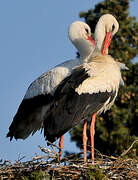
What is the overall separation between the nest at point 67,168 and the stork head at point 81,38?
3042mm

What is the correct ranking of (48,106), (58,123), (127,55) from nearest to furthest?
(58,123)
(48,106)
(127,55)

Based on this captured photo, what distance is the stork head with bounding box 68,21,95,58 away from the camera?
1061 centimetres

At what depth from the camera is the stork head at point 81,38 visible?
418 inches

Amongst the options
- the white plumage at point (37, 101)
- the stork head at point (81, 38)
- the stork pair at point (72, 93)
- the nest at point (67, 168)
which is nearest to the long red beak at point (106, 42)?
the stork pair at point (72, 93)

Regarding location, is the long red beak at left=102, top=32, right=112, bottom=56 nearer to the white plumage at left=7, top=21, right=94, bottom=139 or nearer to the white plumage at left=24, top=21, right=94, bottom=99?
the white plumage at left=24, top=21, right=94, bottom=99

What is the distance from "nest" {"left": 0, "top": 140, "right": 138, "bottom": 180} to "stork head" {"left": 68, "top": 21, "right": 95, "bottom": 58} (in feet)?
9.98

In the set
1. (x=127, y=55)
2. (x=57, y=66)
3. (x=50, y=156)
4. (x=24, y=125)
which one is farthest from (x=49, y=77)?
(x=127, y=55)

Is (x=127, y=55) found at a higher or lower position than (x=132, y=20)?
lower

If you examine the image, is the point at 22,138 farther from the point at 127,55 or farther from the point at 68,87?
the point at 127,55

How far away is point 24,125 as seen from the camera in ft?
32.6

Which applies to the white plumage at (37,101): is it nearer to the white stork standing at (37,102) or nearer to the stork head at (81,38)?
the white stork standing at (37,102)

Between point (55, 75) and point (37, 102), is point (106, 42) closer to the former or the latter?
point (55, 75)

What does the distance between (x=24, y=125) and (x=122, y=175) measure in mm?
2669

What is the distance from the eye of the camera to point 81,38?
11.0 meters
